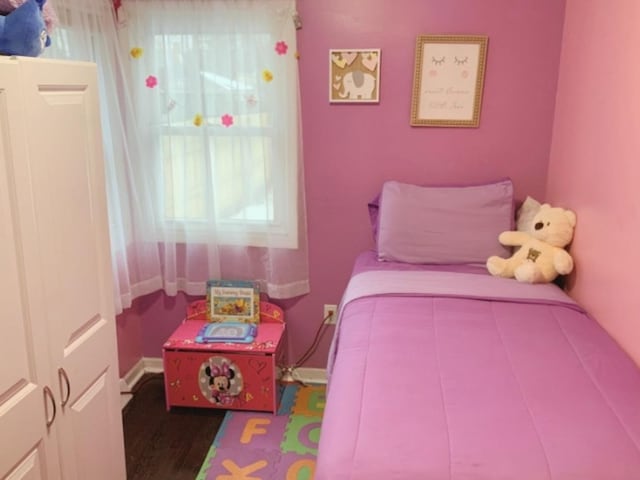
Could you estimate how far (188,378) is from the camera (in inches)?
110

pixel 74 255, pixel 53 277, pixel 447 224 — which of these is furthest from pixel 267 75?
pixel 53 277

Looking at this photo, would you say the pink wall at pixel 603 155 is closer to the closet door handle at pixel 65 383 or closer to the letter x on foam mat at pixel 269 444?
the letter x on foam mat at pixel 269 444

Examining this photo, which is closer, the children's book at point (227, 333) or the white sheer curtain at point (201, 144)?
the white sheer curtain at point (201, 144)

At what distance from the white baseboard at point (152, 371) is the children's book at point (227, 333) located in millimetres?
427

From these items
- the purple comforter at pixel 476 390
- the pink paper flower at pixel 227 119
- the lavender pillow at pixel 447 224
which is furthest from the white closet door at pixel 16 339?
the lavender pillow at pixel 447 224

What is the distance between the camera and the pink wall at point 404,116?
2645 mm

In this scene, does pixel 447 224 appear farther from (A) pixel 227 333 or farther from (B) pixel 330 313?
(A) pixel 227 333

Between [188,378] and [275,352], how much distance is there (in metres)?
0.45

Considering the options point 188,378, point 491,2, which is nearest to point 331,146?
point 491,2

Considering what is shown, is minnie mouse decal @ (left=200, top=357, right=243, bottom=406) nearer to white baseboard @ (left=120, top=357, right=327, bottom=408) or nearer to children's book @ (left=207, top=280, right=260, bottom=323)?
children's book @ (left=207, top=280, right=260, bottom=323)

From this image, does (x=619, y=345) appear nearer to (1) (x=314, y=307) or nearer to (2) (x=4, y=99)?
(1) (x=314, y=307)

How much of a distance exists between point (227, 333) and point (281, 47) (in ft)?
4.57

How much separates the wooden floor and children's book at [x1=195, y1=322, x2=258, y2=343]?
367 millimetres

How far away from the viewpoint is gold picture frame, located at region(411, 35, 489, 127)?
2.66 meters
